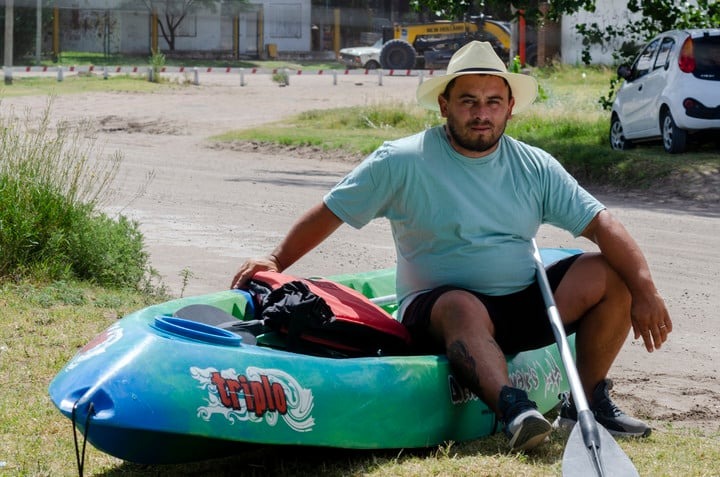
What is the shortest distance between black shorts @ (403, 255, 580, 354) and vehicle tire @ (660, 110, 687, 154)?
10.2m

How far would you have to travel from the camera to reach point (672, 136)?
15109 mm

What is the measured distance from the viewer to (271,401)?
442cm

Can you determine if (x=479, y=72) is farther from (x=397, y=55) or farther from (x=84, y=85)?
(x=397, y=55)

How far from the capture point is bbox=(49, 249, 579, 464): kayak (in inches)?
168

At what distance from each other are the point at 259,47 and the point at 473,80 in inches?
1794

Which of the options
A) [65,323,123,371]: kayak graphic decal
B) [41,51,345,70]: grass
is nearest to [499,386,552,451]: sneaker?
[65,323,123,371]: kayak graphic decal

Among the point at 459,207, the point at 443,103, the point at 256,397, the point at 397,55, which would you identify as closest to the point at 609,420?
the point at 459,207

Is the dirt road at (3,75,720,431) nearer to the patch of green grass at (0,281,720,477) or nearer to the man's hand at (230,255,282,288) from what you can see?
the patch of green grass at (0,281,720,477)

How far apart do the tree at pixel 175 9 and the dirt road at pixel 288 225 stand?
2620cm

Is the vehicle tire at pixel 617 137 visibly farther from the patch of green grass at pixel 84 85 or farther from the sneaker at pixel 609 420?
the patch of green grass at pixel 84 85

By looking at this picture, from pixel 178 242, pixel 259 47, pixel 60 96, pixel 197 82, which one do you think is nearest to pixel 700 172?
pixel 178 242

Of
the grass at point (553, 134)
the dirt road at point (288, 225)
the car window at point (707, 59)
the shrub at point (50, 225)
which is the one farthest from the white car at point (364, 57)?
the shrub at point (50, 225)

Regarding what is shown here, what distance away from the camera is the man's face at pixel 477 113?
16.6ft

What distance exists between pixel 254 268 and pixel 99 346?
1.00 meters
